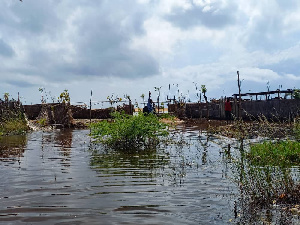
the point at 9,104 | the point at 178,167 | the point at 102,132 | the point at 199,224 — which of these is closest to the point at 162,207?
the point at 199,224

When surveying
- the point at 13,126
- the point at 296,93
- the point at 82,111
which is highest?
the point at 296,93

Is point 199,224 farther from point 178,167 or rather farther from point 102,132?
point 102,132

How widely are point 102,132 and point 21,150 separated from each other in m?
2.96

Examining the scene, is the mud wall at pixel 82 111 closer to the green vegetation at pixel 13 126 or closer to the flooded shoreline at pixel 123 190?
the green vegetation at pixel 13 126

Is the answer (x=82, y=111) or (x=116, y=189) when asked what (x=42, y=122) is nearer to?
(x=82, y=111)

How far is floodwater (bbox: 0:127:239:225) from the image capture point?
450 cm

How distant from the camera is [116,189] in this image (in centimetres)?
595

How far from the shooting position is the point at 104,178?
6.91 metres

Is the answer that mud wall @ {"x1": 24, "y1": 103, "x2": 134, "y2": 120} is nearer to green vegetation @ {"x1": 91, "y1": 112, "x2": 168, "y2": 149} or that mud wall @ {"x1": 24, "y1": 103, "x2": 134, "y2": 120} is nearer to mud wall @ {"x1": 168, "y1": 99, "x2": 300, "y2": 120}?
mud wall @ {"x1": 168, "y1": 99, "x2": 300, "y2": 120}

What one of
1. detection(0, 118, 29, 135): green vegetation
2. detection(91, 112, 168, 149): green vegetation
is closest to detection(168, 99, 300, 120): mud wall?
detection(91, 112, 168, 149): green vegetation

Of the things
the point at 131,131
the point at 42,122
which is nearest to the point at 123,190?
the point at 131,131

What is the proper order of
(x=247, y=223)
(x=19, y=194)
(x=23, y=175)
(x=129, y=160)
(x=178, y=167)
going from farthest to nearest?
1. (x=129, y=160)
2. (x=178, y=167)
3. (x=23, y=175)
4. (x=19, y=194)
5. (x=247, y=223)

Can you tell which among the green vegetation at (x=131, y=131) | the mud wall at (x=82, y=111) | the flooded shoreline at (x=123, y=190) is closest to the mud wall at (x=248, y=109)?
the mud wall at (x=82, y=111)

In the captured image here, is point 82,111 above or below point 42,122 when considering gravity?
above
